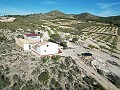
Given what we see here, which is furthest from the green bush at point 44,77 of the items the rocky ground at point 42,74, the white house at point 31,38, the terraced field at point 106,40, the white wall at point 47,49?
the terraced field at point 106,40

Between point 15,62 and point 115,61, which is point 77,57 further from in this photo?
point 15,62

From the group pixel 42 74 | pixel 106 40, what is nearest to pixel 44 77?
pixel 42 74

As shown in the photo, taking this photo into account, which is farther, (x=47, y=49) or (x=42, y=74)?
(x=47, y=49)

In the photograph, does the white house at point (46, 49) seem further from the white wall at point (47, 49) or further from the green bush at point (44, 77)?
the green bush at point (44, 77)

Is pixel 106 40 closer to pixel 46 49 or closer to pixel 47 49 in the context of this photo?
pixel 47 49

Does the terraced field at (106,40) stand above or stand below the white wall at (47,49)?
below

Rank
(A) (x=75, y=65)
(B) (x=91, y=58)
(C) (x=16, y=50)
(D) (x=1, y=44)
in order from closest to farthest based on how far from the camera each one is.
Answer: (A) (x=75, y=65), (B) (x=91, y=58), (C) (x=16, y=50), (D) (x=1, y=44)

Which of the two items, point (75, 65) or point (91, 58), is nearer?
point (75, 65)

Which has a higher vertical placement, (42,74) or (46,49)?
(46,49)

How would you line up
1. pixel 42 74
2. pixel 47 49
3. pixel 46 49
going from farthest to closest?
pixel 47 49, pixel 46 49, pixel 42 74

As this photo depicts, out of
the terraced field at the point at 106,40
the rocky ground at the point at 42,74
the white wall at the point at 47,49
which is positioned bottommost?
the terraced field at the point at 106,40

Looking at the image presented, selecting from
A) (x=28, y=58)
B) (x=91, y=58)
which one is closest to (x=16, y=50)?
(x=28, y=58)
